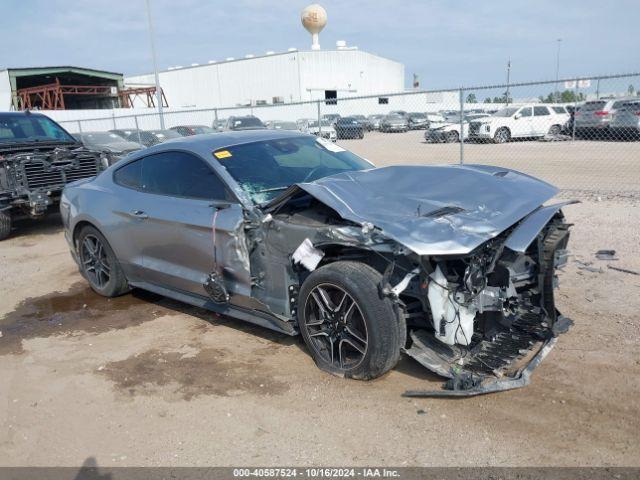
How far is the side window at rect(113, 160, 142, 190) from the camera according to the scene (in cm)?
513

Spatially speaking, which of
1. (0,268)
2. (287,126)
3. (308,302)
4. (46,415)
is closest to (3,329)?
(46,415)

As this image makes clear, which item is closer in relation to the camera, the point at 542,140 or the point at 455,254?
the point at 455,254

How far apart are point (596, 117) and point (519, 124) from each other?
350cm

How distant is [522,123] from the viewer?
22156mm

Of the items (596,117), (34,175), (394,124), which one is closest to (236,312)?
(34,175)

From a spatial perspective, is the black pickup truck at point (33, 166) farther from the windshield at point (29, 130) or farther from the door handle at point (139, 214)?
the door handle at point (139, 214)

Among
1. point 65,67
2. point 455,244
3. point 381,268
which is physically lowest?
point 381,268

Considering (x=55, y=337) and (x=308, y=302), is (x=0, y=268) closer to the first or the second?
(x=55, y=337)

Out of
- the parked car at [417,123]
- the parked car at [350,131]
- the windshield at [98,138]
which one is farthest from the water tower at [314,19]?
the windshield at [98,138]

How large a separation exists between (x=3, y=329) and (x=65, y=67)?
4091 centimetres

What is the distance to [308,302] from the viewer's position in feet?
12.1

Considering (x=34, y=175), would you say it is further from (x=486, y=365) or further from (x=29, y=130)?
(x=486, y=365)

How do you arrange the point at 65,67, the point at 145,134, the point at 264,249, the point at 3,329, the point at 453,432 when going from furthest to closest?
the point at 65,67 < the point at 145,134 < the point at 3,329 < the point at 264,249 < the point at 453,432

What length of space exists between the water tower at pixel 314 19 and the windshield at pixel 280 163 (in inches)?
2083
